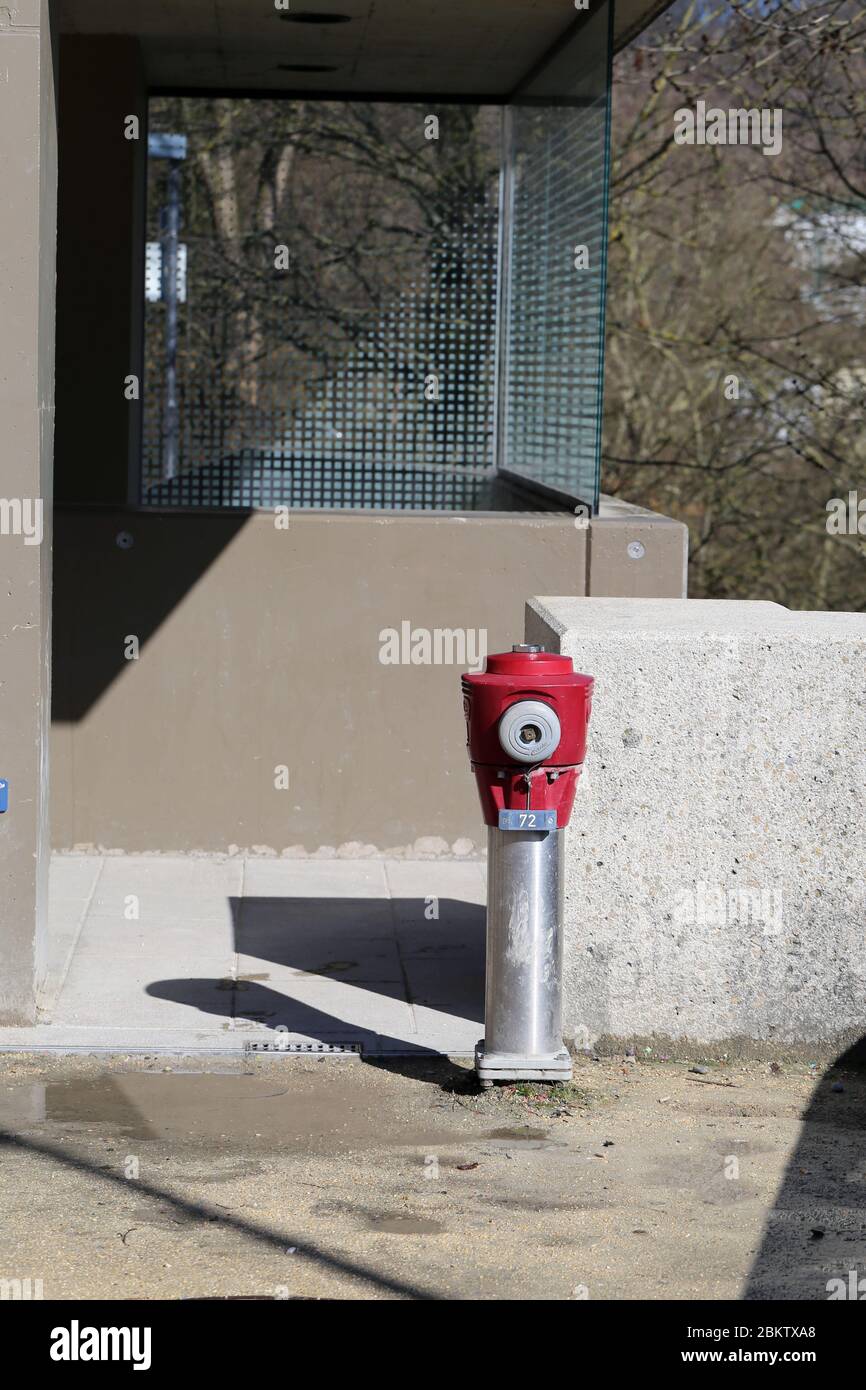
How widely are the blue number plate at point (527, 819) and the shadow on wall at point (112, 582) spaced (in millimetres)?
3241

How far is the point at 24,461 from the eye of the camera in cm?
542

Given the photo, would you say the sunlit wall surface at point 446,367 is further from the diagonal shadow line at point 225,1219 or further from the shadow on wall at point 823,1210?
the diagonal shadow line at point 225,1219

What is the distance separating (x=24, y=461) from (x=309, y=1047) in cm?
199

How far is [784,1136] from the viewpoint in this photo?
4840 mm

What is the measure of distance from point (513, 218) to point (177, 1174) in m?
6.59

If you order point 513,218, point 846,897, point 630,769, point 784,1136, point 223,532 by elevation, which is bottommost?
point 784,1136

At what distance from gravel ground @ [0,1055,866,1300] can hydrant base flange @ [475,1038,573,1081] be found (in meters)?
0.05

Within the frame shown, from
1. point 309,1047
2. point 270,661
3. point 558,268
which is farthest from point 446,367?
point 309,1047

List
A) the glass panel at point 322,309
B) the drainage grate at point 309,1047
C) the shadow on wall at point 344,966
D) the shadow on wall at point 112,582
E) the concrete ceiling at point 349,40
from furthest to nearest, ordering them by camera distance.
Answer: the glass panel at point 322,309
the concrete ceiling at point 349,40
the shadow on wall at point 112,582
the shadow on wall at point 344,966
the drainage grate at point 309,1047

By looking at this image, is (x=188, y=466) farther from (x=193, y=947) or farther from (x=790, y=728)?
(x=790, y=728)

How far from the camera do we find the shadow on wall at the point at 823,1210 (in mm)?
3883

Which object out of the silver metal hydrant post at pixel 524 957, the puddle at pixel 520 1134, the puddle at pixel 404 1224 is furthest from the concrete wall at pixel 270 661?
the puddle at pixel 404 1224

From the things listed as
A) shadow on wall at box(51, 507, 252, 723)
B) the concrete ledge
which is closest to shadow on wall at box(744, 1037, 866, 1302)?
the concrete ledge
